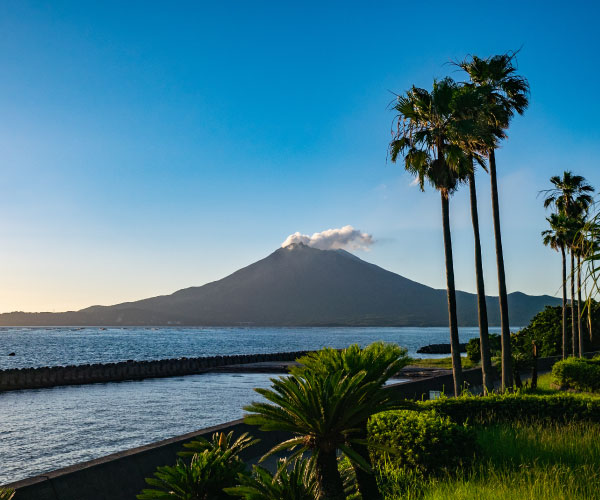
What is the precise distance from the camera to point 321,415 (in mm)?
6949

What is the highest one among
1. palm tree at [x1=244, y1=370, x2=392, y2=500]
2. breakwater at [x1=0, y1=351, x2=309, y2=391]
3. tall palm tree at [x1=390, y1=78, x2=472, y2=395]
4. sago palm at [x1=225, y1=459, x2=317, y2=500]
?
tall palm tree at [x1=390, y1=78, x2=472, y2=395]

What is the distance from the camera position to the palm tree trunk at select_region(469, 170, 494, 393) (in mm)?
21531

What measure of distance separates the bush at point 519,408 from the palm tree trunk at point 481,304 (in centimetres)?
681

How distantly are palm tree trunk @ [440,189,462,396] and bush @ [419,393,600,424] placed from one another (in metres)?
5.63

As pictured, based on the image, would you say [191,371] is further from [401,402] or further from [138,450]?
[401,402]

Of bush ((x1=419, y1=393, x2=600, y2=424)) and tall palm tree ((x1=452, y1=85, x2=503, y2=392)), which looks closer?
bush ((x1=419, y1=393, x2=600, y2=424))

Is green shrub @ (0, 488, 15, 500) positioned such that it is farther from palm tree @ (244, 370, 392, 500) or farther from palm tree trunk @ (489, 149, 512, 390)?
palm tree trunk @ (489, 149, 512, 390)

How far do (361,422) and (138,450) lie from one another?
5.08 m

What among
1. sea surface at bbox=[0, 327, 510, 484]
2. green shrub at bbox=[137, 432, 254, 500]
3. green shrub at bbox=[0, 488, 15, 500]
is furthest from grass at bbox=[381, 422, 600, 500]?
sea surface at bbox=[0, 327, 510, 484]

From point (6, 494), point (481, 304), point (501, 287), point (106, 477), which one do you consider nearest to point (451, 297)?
point (481, 304)

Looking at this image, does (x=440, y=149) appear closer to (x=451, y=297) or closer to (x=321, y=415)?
(x=451, y=297)

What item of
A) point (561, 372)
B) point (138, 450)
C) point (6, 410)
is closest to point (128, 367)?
point (6, 410)

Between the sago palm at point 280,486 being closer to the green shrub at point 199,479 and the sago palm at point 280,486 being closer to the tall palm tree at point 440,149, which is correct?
the green shrub at point 199,479

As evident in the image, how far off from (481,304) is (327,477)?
55.7 ft
